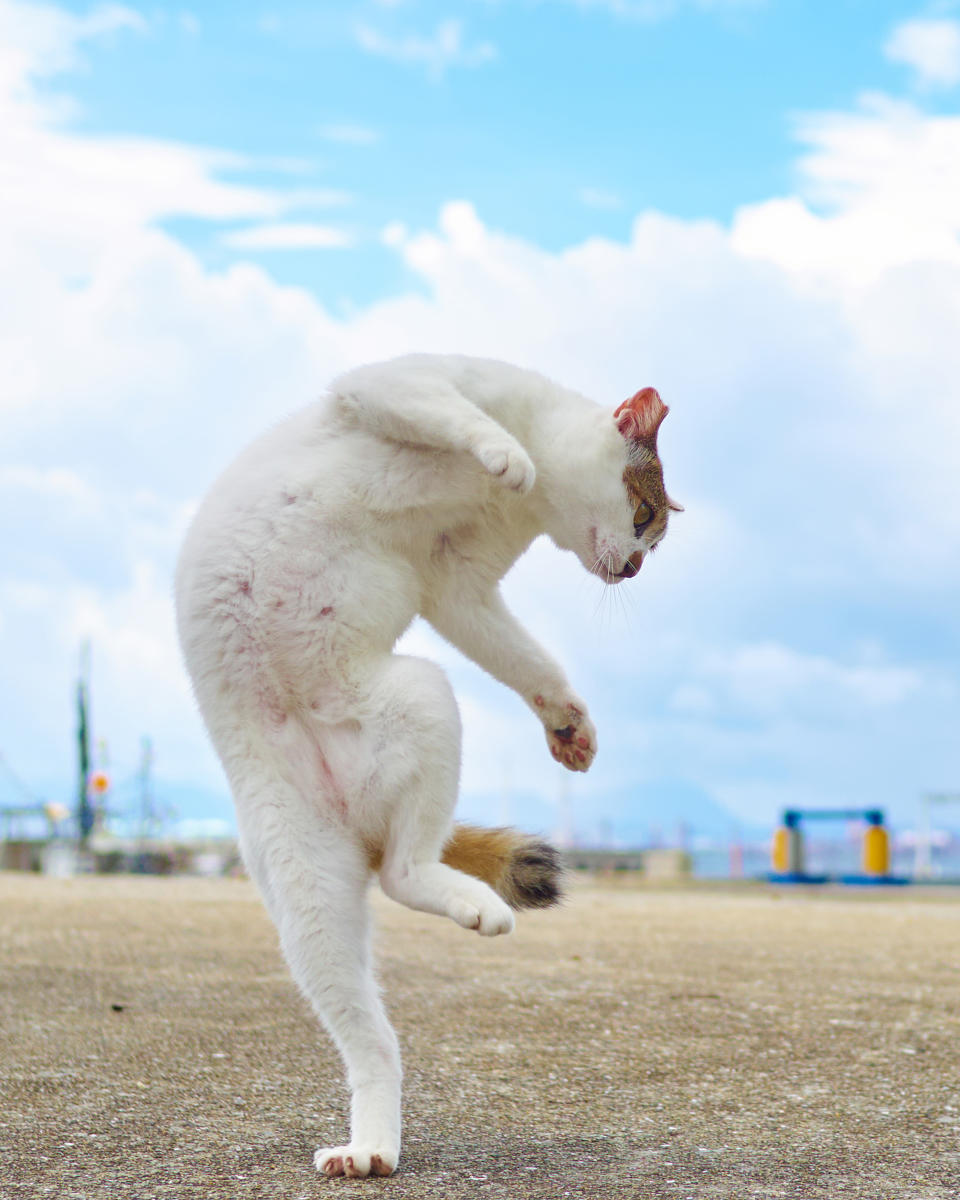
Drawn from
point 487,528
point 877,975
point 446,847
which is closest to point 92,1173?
point 446,847

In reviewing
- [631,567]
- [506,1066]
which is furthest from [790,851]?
[631,567]

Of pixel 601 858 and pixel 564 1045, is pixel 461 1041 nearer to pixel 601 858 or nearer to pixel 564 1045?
pixel 564 1045

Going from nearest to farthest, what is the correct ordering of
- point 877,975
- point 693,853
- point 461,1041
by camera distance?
point 461,1041 < point 877,975 < point 693,853

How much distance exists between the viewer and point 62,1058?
4.07m

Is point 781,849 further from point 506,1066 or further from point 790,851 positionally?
point 506,1066

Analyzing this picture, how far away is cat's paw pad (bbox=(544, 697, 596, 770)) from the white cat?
229 millimetres

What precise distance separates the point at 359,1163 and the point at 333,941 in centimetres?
47

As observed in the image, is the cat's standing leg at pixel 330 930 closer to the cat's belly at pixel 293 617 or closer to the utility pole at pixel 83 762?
the cat's belly at pixel 293 617

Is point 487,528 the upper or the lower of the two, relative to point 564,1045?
upper

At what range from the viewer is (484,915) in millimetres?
2611

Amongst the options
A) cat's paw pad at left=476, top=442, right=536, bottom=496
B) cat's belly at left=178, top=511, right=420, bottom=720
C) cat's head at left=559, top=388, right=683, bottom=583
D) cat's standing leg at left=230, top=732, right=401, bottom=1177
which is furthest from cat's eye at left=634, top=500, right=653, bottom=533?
cat's standing leg at left=230, top=732, right=401, bottom=1177

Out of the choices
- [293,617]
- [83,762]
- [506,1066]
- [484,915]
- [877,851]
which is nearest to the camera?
[484,915]

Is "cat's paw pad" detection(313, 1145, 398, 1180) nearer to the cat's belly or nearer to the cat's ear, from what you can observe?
the cat's belly

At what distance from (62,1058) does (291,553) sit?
205cm
